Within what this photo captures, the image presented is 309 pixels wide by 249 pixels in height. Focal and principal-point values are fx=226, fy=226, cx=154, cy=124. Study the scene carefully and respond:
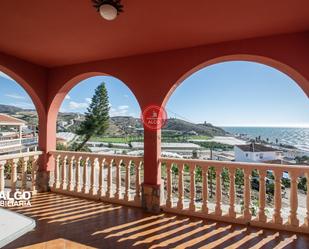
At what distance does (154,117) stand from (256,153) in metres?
1.56

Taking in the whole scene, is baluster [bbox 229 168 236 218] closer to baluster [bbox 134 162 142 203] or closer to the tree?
baluster [bbox 134 162 142 203]

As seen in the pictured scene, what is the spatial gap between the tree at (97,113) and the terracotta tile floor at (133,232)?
5175 mm

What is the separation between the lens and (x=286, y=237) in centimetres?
257

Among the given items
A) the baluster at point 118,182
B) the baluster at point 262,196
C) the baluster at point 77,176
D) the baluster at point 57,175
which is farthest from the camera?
the baluster at point 57,175

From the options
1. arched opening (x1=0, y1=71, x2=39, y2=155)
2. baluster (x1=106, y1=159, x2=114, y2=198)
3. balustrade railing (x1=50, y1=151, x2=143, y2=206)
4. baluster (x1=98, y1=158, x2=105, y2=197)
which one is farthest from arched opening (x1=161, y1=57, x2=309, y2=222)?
arched opening (x1=0, y1=71, x2=39, y2=155)

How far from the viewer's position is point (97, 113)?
352 inches

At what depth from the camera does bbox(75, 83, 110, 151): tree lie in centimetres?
845

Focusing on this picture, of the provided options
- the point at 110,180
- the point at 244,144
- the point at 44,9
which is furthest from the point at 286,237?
the point at 44,9

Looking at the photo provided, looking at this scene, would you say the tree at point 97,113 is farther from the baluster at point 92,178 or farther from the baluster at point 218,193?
the baluster at point 218,193

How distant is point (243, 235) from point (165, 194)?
143cm

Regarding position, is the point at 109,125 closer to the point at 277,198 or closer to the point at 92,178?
the point at 92,178

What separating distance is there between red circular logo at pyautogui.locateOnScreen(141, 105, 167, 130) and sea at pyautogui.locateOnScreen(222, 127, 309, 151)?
1427 mm

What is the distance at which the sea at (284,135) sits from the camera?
3406mm

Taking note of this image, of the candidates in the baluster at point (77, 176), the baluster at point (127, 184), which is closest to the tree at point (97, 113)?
the baluster at point (77, 176)
